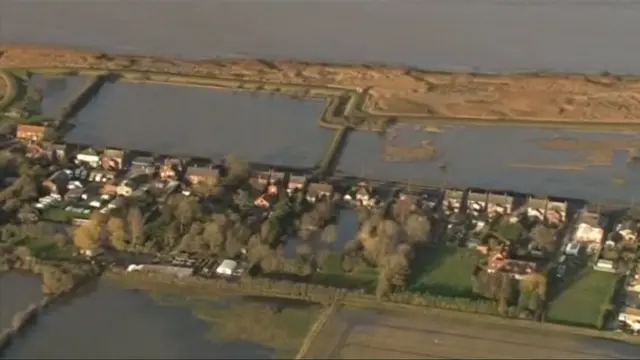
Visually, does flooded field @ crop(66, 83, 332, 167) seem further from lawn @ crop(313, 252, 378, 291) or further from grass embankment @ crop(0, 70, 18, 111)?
lawn @ crop(313, 252, 378, 291)


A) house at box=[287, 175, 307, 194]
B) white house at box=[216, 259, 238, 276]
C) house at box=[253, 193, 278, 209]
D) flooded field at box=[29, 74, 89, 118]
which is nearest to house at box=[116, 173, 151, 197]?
house at box=[253, 193, 278, 209]

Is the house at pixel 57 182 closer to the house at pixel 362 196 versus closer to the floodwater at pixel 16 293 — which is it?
the floodwater at pixel 16 293

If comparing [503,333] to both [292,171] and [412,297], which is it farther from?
[292,171]

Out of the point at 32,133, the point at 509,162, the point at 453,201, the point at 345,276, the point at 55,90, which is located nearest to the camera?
the point at 345,276

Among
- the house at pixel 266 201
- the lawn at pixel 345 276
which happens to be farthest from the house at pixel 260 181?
the lawn at pixel 345 276

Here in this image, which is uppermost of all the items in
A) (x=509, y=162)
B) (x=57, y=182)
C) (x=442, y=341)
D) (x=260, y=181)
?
(x=509, y=162)

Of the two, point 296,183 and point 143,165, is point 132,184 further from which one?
point 296,183

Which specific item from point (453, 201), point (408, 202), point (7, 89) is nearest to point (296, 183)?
point (408, 202)

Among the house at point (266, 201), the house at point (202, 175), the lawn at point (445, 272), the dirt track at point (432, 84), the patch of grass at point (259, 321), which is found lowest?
the patch of grass at point (259, 321)
